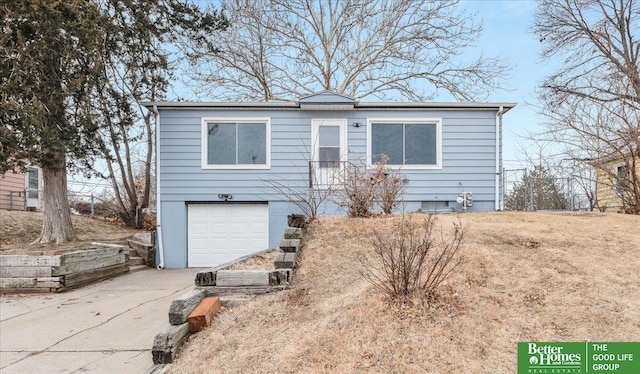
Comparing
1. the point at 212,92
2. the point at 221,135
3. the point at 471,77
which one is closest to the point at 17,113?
the point at 221,135

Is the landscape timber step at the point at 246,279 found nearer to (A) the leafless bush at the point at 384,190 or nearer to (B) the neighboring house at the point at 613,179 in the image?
(A) the leafless bush at the point at 384,190

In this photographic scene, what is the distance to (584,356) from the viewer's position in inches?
110

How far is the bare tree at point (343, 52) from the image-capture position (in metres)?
→ 15.0

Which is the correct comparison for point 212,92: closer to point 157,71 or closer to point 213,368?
point 157,71

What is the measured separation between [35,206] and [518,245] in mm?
19409

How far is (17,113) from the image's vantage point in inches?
287

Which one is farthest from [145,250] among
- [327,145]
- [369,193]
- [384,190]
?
[384,190]

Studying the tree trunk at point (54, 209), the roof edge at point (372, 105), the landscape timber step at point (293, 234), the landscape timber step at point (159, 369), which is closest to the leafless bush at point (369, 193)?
the landscape timber step at point (293, 234)

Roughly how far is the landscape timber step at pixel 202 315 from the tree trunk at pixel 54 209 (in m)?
7.02

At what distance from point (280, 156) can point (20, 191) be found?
41.5 feet

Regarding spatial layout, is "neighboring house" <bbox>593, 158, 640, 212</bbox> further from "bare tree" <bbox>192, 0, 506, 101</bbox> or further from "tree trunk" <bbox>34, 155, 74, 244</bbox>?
"tree trunk" <bbox>34, 155, 74, 244</bbox>

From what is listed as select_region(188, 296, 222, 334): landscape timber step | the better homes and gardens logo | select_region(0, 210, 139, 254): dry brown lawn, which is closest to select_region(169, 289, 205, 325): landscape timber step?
select_region(188, 296, 222, 334): landscape timber step

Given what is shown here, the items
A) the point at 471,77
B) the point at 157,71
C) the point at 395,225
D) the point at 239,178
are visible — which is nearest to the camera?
the point at 395,225

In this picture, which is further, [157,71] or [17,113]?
[157,71]
